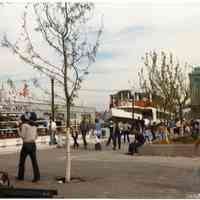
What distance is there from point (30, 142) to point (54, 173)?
6.80 ft

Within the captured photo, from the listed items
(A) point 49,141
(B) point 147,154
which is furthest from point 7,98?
(B) point 147,154

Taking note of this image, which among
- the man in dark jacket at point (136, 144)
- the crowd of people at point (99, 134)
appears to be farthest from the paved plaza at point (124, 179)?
the man in dark jacket at point (136, 144)

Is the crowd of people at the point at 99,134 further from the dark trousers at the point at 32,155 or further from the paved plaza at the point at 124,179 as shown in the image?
the paved plaza at the point at 124,179

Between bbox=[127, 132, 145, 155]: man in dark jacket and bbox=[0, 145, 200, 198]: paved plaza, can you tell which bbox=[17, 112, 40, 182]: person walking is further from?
bbox=[127, 132, 145, 155]: man in dark jacket

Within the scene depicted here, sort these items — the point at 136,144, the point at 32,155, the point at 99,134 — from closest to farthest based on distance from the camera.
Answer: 1. the point at 32,155
2. the point at 136,144
3. the point at 99,134

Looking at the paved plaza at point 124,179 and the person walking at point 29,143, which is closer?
the paved plaza at point 124,179

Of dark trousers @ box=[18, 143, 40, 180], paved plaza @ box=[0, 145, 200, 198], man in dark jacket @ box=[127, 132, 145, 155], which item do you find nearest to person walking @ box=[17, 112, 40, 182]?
dark trousers @ box=[18, 143, 40, 180]

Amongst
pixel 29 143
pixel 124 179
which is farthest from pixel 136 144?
pixel 29 143

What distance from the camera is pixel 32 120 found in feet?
42.8

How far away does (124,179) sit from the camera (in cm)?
1301

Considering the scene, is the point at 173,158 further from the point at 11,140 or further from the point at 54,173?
the point at 11,140

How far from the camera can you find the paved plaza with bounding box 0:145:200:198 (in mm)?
10769

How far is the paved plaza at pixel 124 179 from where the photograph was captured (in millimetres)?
10769

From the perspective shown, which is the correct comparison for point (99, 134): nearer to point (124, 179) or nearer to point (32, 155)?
point (124, 179)
